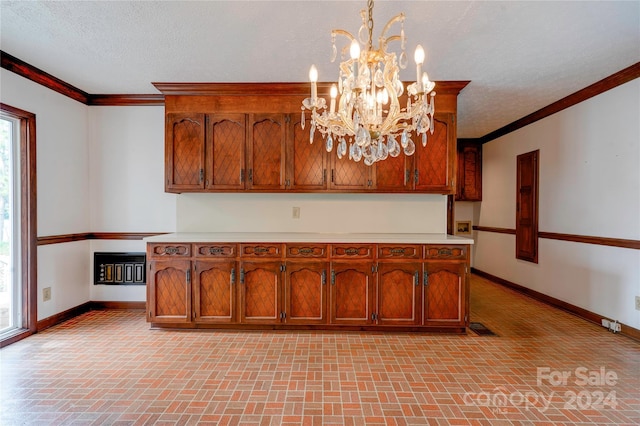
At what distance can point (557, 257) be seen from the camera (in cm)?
396

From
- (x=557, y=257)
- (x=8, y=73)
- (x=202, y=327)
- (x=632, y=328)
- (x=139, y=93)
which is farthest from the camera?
(x=557, y=257)

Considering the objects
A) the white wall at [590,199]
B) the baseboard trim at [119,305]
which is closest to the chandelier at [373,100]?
the white wall at [590,199]

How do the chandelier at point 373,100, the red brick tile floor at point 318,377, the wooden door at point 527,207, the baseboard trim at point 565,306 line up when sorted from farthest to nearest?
the wooden door at point 527,207 < the baseboard trim at point 565,306 < the red brick tile floor at point 318,377 < the chandelier at point 373,100

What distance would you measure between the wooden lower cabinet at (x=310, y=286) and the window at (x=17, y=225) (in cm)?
113

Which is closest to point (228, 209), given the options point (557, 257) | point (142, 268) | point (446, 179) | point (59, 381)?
point (142, 268)

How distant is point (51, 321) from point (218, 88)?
9.98 ft

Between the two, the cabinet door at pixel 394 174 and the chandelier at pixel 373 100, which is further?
the cabinet door at pixel 394 174

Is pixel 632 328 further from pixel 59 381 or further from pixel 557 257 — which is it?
pixel 59 381

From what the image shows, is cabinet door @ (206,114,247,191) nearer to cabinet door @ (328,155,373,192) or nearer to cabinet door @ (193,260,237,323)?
cabinet door @ (193,260,237,323)

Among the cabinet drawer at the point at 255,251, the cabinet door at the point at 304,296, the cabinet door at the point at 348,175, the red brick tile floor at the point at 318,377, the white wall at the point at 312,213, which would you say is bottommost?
the red brick tile floor at the point at 318,377

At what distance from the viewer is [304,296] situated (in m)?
3.13

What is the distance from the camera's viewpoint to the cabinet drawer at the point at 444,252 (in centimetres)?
308

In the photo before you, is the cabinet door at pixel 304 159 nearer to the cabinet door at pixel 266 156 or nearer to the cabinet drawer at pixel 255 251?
Answer: the cabinet door at pixel 266 156

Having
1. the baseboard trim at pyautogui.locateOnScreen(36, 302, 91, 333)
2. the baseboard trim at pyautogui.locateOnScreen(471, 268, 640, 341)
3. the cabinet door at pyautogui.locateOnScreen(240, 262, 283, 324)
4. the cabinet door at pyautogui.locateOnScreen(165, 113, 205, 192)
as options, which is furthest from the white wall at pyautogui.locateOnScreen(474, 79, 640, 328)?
the baseboard trim at pyautogui.locateOnScreen(36, 302, 91, 333)
